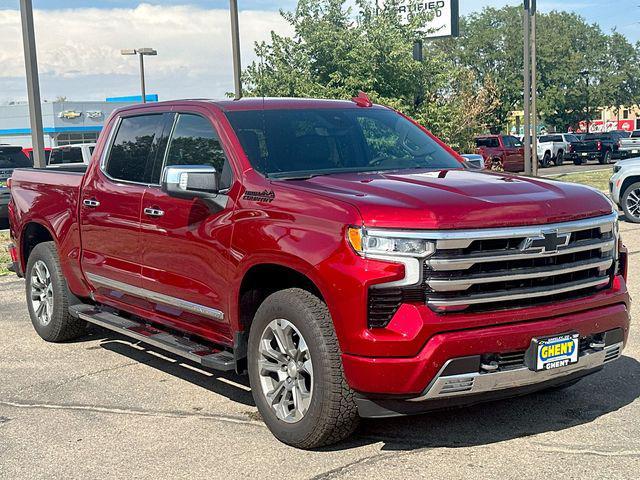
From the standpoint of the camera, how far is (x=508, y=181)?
494cm

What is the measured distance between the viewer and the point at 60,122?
65.4 m

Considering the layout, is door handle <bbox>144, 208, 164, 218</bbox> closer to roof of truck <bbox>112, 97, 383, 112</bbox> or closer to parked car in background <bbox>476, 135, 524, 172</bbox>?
roof of truck <bbox>112, 97, 383, 112</bbox>

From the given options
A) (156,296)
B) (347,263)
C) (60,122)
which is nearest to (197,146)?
(156,296)

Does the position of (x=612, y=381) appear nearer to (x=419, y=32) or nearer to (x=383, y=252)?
(x=383, y=252)

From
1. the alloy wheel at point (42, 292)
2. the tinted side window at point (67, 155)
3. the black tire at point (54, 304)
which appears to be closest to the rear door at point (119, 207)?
the black tire at point (54, 304)

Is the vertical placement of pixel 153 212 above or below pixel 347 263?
above

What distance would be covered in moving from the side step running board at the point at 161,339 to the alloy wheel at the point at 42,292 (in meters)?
0.54

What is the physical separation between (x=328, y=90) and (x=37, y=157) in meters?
6.93

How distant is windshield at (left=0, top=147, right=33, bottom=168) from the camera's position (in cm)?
1847

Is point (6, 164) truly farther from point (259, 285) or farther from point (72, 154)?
point (259, 285)

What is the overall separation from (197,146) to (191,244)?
0.73 metres

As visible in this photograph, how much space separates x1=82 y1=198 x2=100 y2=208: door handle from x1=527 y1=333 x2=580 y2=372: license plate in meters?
3.59

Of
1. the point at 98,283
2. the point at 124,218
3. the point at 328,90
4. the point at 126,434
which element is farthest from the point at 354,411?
the point at 328,90

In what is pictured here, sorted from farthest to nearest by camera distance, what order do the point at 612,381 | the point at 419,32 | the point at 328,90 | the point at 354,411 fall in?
the point at 419,32, the point at 328,90, the point at 612,381, the point at 354,411
